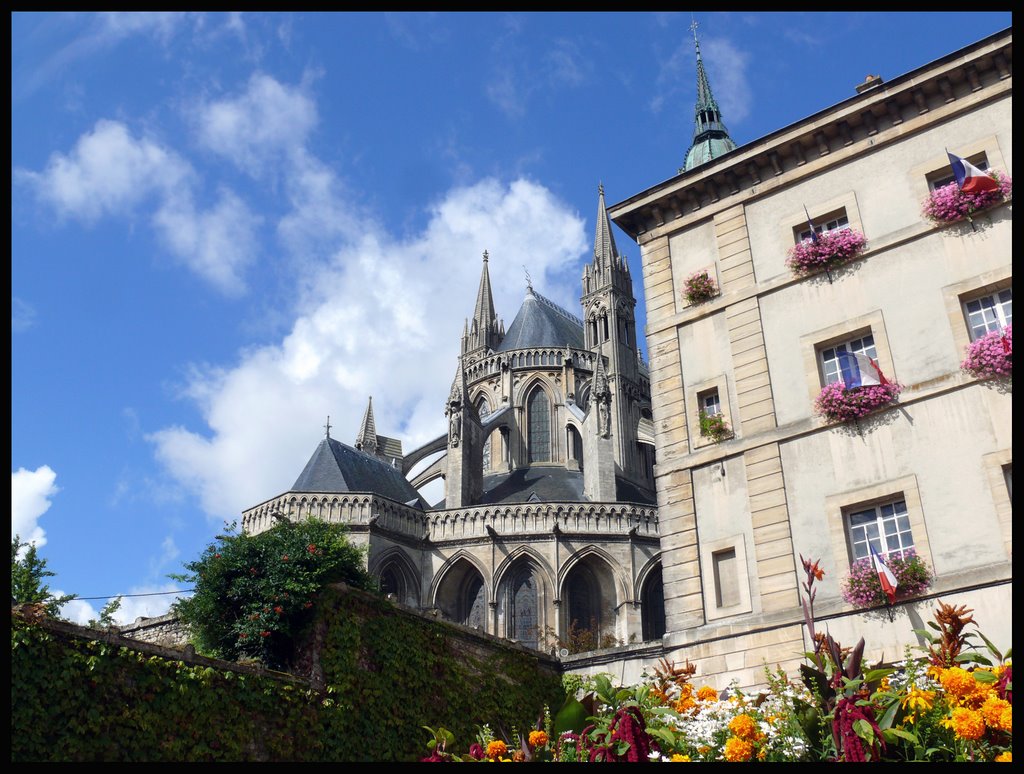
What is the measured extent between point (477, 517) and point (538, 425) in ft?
37.5

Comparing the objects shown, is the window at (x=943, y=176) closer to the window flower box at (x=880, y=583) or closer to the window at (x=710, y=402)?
the window at (x=710, y=402)

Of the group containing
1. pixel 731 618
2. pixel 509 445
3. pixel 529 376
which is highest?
pixel 529 376

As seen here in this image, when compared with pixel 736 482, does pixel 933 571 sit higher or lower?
lower

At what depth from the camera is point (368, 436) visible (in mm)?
46531

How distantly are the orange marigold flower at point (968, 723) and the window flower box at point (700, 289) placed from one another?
10.7 meters

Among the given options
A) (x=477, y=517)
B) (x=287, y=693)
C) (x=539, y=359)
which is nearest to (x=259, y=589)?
(x=287, y=693)

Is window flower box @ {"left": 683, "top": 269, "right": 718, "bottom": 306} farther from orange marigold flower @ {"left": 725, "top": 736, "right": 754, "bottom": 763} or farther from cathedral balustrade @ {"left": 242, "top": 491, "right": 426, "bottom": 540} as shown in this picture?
cathedral balustrade @ {"left": 242, "top": 491, "right": 426, "bottom": 540}

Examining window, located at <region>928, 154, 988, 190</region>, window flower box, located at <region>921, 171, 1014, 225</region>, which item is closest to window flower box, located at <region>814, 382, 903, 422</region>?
window flower box, located at <region>921, 171, 1014, 225</region>

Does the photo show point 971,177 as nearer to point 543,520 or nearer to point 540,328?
point 543,520

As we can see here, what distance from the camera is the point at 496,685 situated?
58.1 ft

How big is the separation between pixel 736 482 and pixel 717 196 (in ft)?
17.3

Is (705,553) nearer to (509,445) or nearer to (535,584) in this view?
(535,584)
